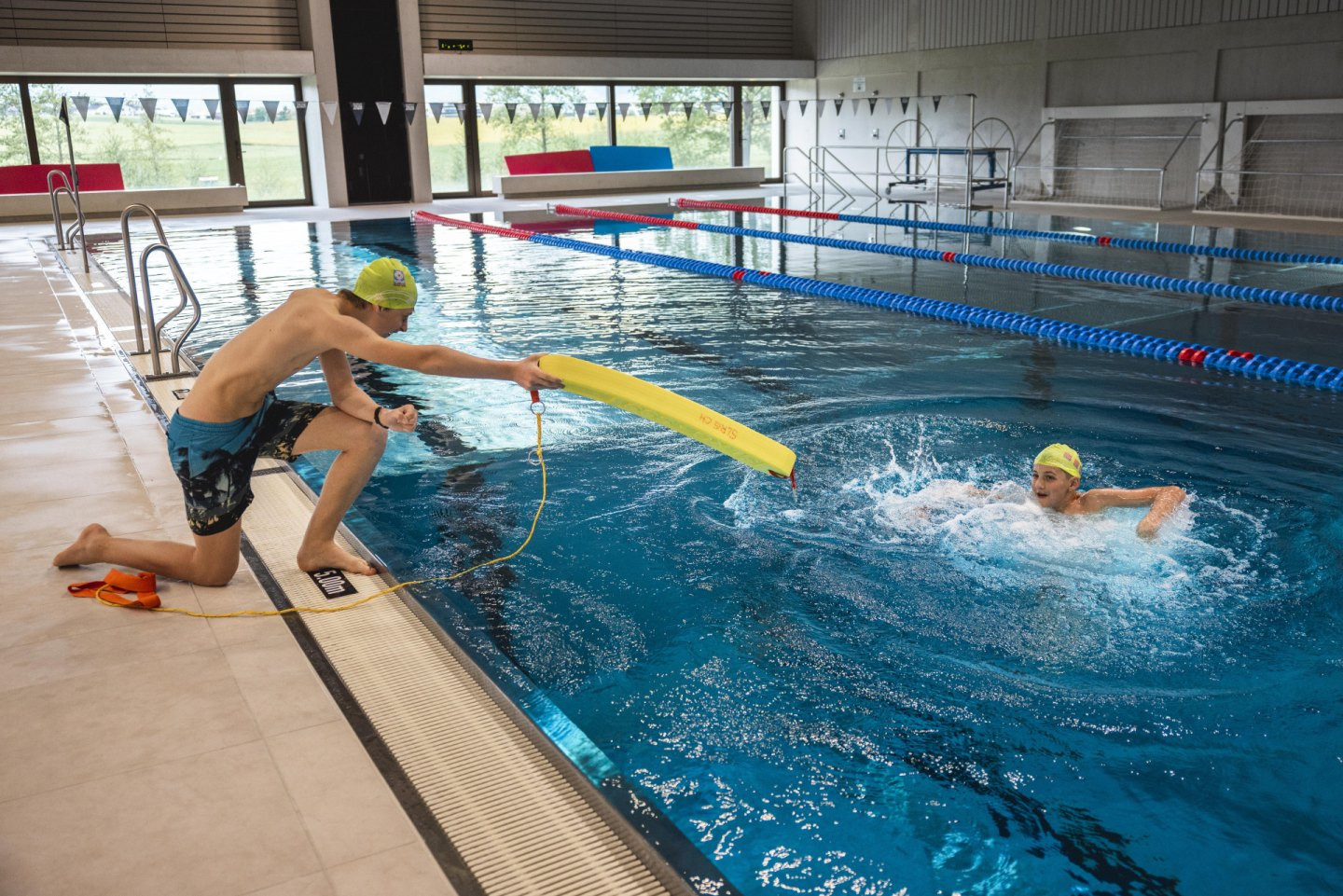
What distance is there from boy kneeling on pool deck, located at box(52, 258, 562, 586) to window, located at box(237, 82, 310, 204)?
1912 centimetres

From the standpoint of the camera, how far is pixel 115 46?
738 inches

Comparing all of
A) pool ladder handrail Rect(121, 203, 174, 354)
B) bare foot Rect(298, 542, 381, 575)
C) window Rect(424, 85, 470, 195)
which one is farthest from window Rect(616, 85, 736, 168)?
bare foot Rect(298, 542, 381, 575)

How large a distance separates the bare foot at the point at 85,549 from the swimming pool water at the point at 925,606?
109cm

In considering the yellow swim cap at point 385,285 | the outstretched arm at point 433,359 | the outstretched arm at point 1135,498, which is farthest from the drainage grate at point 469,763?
the outstretched arm at point 1135,498

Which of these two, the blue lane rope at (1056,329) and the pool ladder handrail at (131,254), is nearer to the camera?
the pool ladder handrail at (131,254)

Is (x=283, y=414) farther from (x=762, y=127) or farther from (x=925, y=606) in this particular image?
(x=762, y=127)

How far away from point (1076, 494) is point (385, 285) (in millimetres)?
2845

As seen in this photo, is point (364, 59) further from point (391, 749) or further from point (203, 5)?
point (391, 749)

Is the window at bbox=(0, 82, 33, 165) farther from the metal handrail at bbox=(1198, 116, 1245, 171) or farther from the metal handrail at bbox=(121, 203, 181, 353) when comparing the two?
the metal handrail at bbox=(1198, 116, 1245, 171)

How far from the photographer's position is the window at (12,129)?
61.6 ft

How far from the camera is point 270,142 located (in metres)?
21.2

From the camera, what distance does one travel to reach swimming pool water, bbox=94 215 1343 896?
2553 mm

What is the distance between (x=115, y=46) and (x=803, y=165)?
1537 cm

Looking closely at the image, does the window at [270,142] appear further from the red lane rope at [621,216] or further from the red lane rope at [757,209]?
the red lane rope at [757,209]
